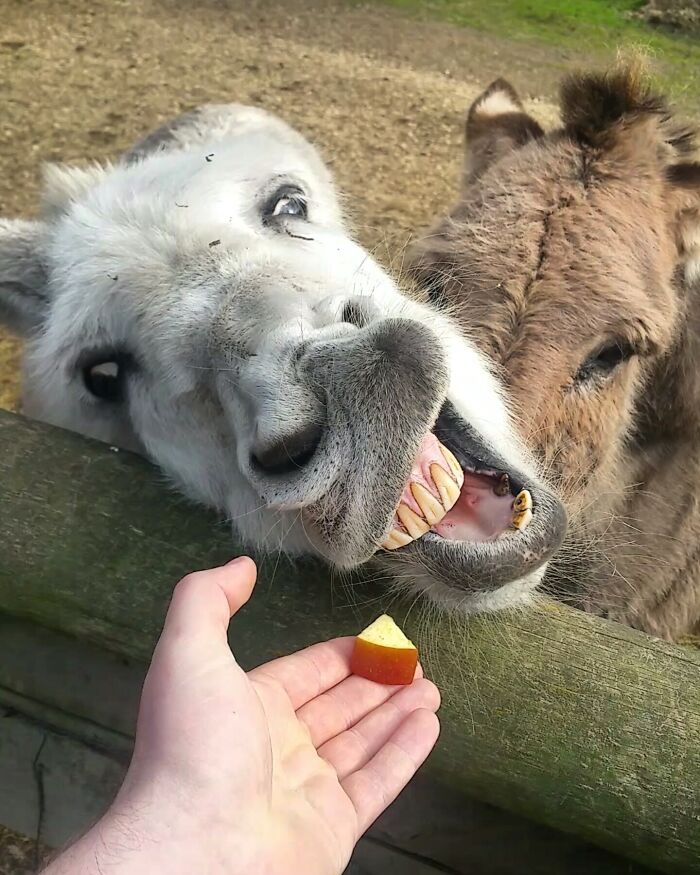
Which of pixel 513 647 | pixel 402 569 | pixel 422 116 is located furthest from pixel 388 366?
pixel 422 116

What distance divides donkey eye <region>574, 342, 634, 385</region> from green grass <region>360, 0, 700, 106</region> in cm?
762

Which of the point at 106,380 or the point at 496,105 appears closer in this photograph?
the point at 106,380

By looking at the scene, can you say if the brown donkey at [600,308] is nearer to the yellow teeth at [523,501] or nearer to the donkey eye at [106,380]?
the yellow teeth at [523,501]

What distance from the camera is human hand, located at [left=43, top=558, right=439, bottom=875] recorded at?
128 cm

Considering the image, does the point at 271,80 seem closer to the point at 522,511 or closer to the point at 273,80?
the point at 273,80

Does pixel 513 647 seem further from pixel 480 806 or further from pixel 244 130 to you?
pixel 244 130

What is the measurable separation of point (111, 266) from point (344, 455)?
3.28ft

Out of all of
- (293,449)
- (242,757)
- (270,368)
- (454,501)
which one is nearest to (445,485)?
(454,501)

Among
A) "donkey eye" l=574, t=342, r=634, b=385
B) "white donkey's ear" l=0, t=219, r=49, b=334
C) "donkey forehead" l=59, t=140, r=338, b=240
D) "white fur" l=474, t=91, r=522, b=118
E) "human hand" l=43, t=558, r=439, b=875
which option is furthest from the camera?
"white fur" l=474, t=91, r=522, b=118

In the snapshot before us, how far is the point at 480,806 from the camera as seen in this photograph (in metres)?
1.99

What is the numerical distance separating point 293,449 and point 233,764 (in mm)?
557

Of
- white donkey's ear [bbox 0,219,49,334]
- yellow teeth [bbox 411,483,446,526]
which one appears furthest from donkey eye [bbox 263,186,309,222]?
yellow teeth [bbox 411,483,446,526]

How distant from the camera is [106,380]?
229 centimetres

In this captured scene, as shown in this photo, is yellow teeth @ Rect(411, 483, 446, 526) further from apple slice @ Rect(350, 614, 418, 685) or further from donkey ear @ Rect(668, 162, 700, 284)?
donkey ear @ Rect(668, 162, 700, 284)
